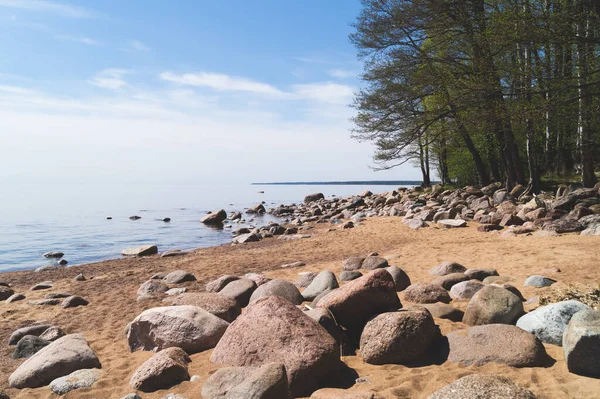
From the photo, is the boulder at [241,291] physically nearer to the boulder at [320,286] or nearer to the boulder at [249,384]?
the boulder at [320,286]

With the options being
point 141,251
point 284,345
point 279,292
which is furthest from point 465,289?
point 141,251

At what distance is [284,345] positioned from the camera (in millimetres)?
4359

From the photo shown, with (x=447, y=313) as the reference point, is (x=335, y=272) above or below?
below

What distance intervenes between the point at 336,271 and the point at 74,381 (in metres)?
6.11

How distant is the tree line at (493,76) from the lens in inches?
474

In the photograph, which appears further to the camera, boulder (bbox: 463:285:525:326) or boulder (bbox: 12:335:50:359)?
boulder (bbox: 12:335:50:359)

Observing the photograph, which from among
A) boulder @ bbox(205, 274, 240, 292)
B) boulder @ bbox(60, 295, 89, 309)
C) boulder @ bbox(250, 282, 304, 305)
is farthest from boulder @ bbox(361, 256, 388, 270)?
boulder @ bbox(60, 295, 89, 309)

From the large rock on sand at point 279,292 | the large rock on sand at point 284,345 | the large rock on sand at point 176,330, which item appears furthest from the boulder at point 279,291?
the large rock on sand at point 284,345

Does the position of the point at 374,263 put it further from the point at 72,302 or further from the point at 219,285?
the point at 72,302

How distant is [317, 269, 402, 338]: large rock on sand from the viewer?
16.9 feet

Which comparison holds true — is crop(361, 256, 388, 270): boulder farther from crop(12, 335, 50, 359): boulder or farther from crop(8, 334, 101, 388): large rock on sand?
crop(12, 335, 50, 359): boulder

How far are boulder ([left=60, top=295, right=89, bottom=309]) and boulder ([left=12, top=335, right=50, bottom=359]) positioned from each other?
2465 millimetres

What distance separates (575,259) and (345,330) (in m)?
5.36

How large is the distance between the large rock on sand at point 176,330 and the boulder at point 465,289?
3.49m
